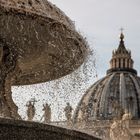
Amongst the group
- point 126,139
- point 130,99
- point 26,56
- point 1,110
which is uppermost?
point 130,99

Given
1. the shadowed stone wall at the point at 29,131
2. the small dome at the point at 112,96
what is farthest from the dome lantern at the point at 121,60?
the shadowed stone wall at the point at 29,131

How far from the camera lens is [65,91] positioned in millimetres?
12078

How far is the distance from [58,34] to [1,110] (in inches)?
58.5

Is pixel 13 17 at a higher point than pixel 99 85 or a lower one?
lower

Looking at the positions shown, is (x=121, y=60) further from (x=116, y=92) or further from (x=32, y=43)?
(x=32, y=43)

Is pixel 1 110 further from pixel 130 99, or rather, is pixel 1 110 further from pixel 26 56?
pixel 130 99

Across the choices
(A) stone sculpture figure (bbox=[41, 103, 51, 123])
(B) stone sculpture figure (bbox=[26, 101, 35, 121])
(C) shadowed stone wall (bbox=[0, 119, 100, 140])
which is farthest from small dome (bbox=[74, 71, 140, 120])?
(C) shadowed stone wall (bbox=[0, 119, 100, 140])

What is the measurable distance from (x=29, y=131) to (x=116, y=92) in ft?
271

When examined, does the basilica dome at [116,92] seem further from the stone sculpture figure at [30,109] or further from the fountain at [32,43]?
the fountain at [32,43]

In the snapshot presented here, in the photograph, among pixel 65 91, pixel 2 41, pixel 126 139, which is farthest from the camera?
pixel 126 139

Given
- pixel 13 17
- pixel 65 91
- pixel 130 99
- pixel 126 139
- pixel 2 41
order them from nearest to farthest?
pixel 13 17
pixel 2 41
pixel 65 91
pixel 126 139
pixel 130 99

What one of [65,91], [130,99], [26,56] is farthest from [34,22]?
[130,99]

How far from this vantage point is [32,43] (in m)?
10.7

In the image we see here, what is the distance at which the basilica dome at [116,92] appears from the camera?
87375mm
